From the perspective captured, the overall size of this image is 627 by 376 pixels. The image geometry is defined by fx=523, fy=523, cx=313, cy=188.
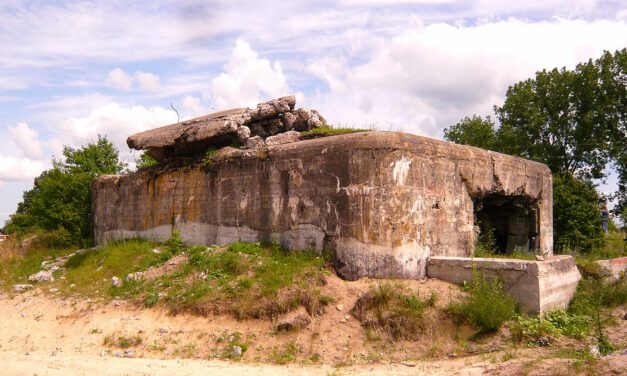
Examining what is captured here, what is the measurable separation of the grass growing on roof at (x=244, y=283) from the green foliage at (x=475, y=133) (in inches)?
622

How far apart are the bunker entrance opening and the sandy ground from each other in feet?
A: 11.8

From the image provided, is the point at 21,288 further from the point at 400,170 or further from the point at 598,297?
the point at 598,297

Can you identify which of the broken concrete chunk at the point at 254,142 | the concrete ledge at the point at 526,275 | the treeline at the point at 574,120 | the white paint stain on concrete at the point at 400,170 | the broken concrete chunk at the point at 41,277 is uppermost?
the treeline at the point at 574,120

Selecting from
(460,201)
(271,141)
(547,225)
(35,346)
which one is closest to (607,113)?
(547,225)

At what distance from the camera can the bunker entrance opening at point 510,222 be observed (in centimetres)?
1062

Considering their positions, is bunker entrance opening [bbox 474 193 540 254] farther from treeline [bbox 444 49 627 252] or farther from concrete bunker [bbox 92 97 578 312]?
treeline [bbox 444 49 627 252]

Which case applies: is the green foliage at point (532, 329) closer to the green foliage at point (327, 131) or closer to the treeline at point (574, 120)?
the green foliage at point (327, 131)

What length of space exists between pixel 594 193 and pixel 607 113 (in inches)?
308

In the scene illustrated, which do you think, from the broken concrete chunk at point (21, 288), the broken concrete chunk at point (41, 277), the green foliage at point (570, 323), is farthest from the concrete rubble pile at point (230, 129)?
the green foliage at point (570, 323)

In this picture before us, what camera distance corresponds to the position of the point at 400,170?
787 centimetres

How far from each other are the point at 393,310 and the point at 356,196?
1782 mm

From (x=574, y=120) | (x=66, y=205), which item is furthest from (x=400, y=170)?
(x=574, y=120)

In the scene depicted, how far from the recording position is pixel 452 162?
8602 mm

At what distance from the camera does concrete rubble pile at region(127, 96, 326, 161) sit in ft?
33.7
